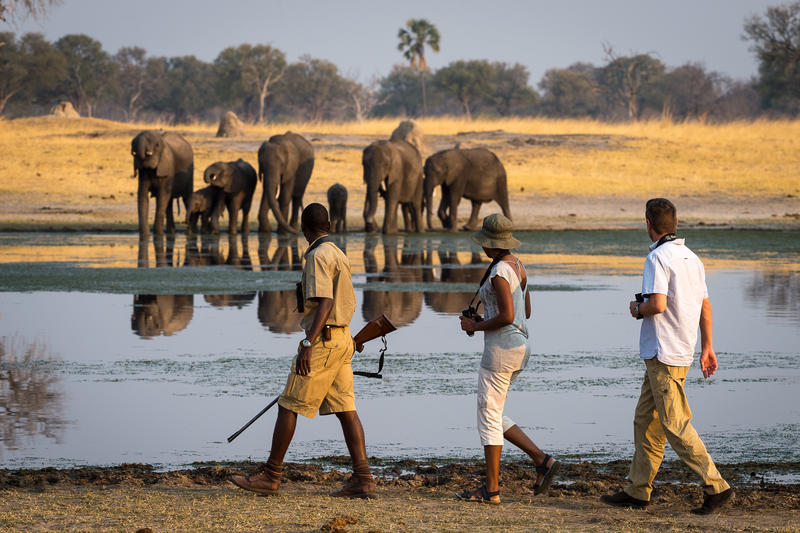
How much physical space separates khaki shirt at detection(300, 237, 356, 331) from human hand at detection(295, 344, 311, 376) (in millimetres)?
172

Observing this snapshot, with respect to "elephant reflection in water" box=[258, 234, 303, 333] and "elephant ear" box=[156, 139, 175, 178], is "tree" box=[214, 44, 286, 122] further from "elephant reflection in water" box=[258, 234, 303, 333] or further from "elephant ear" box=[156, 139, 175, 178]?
"elephant reflection in water" box=[258, 234, 303, 333]

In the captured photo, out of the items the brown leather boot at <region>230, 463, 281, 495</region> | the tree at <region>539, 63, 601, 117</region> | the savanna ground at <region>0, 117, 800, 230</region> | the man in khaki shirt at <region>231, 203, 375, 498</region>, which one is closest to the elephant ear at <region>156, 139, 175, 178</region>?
the savanna ground at <region>0, 117, 800, 230</region>

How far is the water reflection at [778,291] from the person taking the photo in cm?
1416

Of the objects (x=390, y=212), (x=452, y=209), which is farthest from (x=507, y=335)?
(x=452, y=209)

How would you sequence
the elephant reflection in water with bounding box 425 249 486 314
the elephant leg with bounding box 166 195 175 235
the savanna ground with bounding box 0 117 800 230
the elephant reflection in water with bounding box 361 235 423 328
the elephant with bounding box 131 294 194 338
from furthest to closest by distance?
the savanna ground with bounding box 0 117 800 230, the elephant leg with bounding box 166 195 175 235, the elephant reflection in water with bounding box 425 249 486 314, the elephant reflection in water with bounding box 361 235 423 328, the elephant with bounding box 131 294 194 338

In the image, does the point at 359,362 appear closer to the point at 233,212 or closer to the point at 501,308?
the point at 501,308

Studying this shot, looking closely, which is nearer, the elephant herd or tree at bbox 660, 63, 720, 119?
the elephant herd

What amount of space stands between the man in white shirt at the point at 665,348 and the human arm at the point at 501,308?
0.61m

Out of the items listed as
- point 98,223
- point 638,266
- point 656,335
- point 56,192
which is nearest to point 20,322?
point 656,335

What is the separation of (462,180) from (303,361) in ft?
76.5

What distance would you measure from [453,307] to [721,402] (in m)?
5.93

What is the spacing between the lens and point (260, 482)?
20.7 ft

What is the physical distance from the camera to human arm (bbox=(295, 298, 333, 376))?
21.0 feet

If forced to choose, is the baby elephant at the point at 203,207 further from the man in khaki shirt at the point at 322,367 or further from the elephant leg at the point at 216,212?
the man in khaki shirt at the point at 322,367
